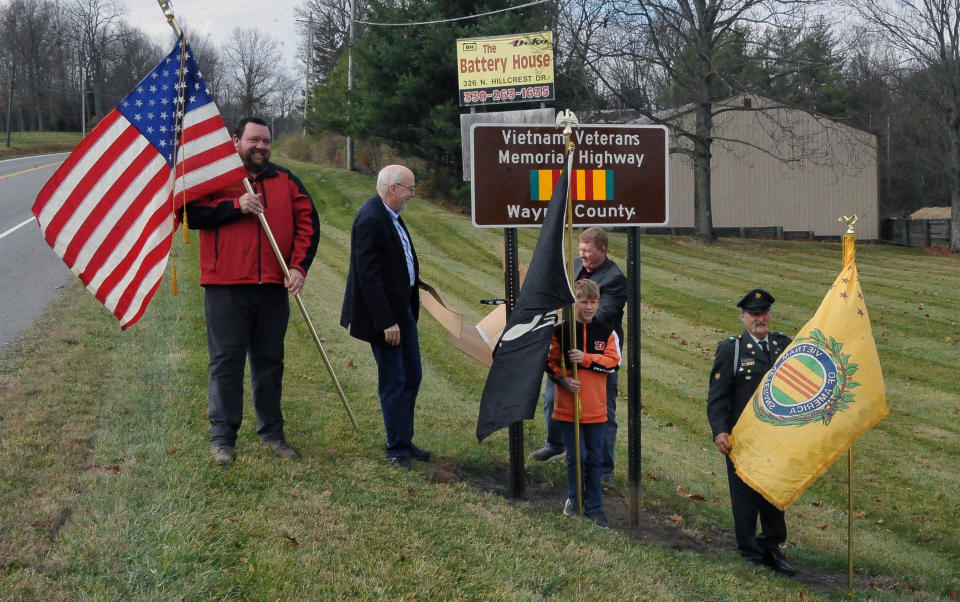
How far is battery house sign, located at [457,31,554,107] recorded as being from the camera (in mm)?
18203

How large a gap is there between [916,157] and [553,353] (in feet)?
187

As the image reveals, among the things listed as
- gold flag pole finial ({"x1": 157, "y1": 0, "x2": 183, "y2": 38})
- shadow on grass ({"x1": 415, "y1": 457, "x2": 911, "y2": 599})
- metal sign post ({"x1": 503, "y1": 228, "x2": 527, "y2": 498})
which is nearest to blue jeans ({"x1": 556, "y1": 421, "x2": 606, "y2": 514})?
shadow on grass ({"x1": 415, "y1": 457, "x2": 911, "y2": 599})

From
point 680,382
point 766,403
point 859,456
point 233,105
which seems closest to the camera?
Answer: point 766,403

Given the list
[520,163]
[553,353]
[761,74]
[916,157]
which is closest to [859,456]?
[553,353]

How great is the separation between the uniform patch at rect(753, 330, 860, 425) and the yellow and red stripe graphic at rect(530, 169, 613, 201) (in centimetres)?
173

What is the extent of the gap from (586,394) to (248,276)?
2.41 m

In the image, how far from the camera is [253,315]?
5602mm

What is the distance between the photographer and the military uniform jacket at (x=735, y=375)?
19.4 ft

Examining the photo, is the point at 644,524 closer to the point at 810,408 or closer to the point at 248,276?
the point at 810,408

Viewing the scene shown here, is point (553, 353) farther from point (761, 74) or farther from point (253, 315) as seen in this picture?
point (761, 74)

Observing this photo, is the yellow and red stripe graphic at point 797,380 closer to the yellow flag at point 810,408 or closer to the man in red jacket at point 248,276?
the yellow flag at point 810,408

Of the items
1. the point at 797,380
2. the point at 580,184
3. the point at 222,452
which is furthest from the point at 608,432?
the point at 222,452

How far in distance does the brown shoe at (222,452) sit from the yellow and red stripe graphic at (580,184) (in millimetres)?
2689

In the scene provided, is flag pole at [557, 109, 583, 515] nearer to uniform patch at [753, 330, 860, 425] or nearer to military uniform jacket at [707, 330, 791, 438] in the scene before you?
military uniform jacket at [707, 330, 791, 438]
